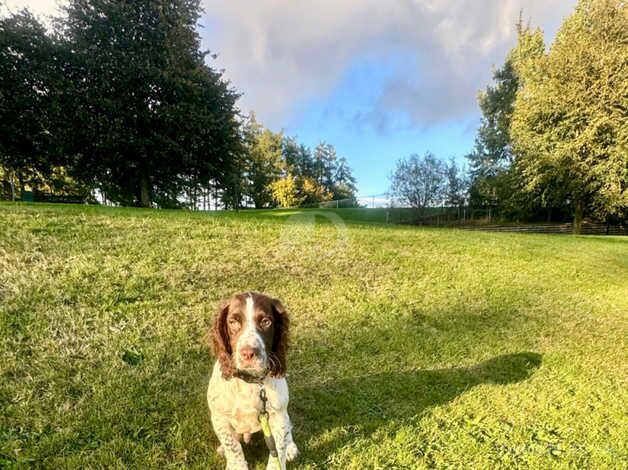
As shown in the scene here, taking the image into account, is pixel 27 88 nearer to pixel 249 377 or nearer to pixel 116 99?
pixel 116 99

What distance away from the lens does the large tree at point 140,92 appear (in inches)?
666

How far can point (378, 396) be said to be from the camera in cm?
346

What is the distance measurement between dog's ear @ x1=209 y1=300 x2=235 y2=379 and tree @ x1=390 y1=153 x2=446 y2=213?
1435 inches

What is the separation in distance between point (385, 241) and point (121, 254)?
6186 millimetres

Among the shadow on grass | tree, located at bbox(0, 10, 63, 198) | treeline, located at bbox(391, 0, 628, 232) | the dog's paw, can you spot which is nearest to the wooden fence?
treeline, located at bbox(391, 0, 628, 232)

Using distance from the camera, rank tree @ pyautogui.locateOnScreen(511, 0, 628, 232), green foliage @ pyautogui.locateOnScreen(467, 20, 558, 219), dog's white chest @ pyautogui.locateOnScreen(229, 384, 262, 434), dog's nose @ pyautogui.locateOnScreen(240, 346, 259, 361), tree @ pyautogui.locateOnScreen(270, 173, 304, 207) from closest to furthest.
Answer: dog's nose @ pyautogui.locateOnScreen(240, 346, 259, 361), dog's white chest @ pyautogui.locateOnScreen(229, 384, 262, 434), tree @ pyautogui.locateOnScreen(511, 0, 628, 232), green foliage @ pyautogui.locateOnScreen(467, 20, 558, 219), tree @ pyautogui.locateOnScreen(270, 173, 304, 207)

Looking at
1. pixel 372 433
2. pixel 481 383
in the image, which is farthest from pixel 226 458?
pixel 481 383

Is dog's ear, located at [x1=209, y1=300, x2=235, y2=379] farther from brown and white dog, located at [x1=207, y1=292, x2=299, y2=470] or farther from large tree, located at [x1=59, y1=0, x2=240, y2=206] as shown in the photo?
large tree, located at [x1=59, y1=0, x2=240, y2=206]

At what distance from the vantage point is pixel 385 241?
920 centimetres

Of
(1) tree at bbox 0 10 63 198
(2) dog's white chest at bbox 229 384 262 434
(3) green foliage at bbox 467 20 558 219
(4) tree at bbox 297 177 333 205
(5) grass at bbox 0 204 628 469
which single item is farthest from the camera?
(4) tree at bbox 297 177 333 205

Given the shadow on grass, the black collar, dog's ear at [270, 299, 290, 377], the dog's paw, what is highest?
dog's ear at [270, 299, 290, 377]

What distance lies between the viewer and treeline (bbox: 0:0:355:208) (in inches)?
647

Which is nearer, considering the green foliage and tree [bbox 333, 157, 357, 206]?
the green foliage

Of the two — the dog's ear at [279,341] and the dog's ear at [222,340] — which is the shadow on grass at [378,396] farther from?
the dog's ear at [222,340]
